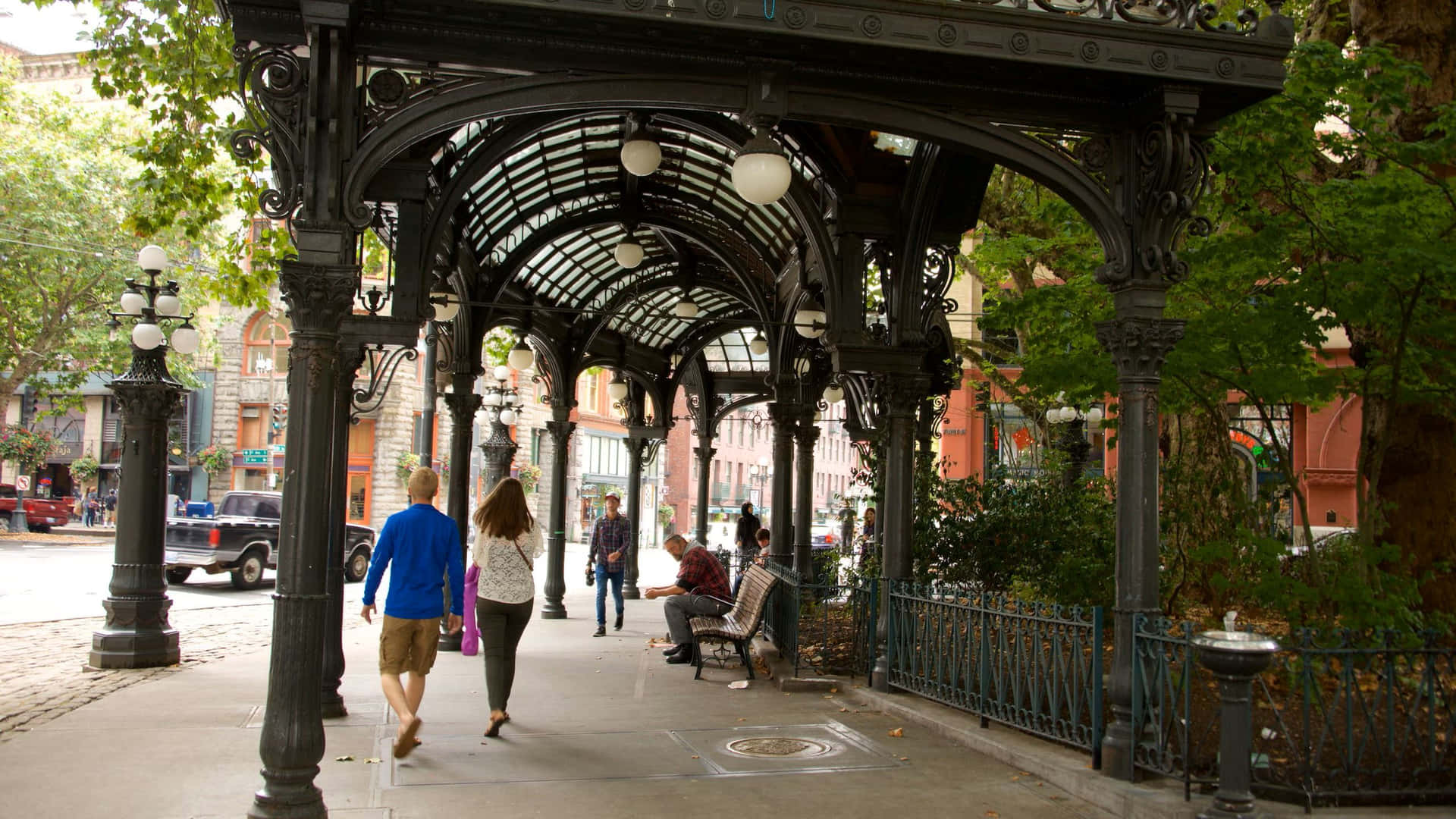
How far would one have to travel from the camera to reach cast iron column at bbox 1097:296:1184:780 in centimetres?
701

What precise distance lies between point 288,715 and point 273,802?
1.41 ft

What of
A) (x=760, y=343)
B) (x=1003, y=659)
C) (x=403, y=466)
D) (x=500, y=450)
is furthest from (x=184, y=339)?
(x=403, y=466)

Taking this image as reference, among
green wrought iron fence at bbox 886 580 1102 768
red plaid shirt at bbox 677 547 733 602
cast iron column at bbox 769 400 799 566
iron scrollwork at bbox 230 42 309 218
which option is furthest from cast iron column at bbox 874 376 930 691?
cast iron column at bbox 769 400 799 566

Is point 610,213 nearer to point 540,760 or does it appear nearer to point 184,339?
point 184,339

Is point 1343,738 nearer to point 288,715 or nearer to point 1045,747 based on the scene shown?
point 1045,747

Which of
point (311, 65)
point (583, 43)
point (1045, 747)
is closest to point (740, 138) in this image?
point (583, 43)

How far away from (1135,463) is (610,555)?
9.17m

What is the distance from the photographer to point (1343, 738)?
21.5 feet

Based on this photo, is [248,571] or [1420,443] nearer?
[1420,443]

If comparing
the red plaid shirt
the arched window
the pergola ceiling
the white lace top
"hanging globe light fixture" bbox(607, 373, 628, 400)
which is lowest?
the red plaid shirt

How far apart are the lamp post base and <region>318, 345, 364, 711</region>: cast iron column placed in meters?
3.69

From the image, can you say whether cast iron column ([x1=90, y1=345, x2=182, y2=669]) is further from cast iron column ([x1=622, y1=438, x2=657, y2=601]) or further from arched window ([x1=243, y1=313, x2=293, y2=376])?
arched window ([x1=243, y1=313, x2=293, y2=376])

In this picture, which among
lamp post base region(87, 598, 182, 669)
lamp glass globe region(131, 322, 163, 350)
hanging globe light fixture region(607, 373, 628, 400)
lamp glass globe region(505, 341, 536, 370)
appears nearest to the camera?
lamp post base region(87, 598, 182, 669)

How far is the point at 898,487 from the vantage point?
413 inches
